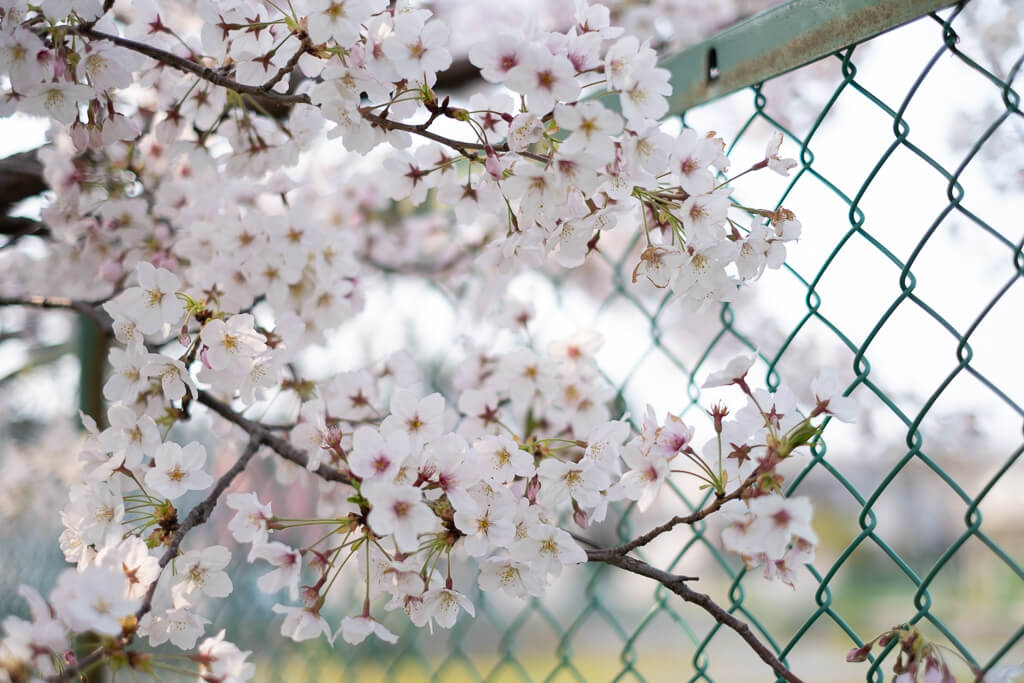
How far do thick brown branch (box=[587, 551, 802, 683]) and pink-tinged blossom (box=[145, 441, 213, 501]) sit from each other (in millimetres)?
404

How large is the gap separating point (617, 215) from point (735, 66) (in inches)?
14.2

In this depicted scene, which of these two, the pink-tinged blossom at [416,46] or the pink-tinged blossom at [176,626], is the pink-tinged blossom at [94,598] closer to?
the pink-tinged blossom at [176,626]

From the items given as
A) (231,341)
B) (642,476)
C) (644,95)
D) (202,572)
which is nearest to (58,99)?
(231,341)

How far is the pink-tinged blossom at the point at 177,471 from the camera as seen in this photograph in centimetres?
78

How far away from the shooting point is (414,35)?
2.38 feet

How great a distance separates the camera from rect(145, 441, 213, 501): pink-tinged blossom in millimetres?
777

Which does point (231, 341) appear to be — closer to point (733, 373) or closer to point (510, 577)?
point (510, 577)

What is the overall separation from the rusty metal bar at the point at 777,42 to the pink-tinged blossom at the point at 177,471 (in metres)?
0.76

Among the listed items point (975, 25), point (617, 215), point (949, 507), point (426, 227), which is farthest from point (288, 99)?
point (949, 507)

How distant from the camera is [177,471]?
791mm

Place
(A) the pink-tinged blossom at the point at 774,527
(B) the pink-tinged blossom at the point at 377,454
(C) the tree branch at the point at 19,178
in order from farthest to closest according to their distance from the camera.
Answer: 1. (C) the tree branch at the point at 19,178
2. (B) the pink-tinged blossom at the point at 377,454
3. (A) the pink-tinged blossom at the point at 774,527

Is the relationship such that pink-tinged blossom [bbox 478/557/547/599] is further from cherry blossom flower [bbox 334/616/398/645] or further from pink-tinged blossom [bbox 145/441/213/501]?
pink-tinged blossom [bbox 145/441/213/501]

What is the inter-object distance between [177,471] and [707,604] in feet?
1.75

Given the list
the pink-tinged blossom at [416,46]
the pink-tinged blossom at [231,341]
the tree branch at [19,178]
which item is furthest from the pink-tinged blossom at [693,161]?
the tree branch at [19,178]
